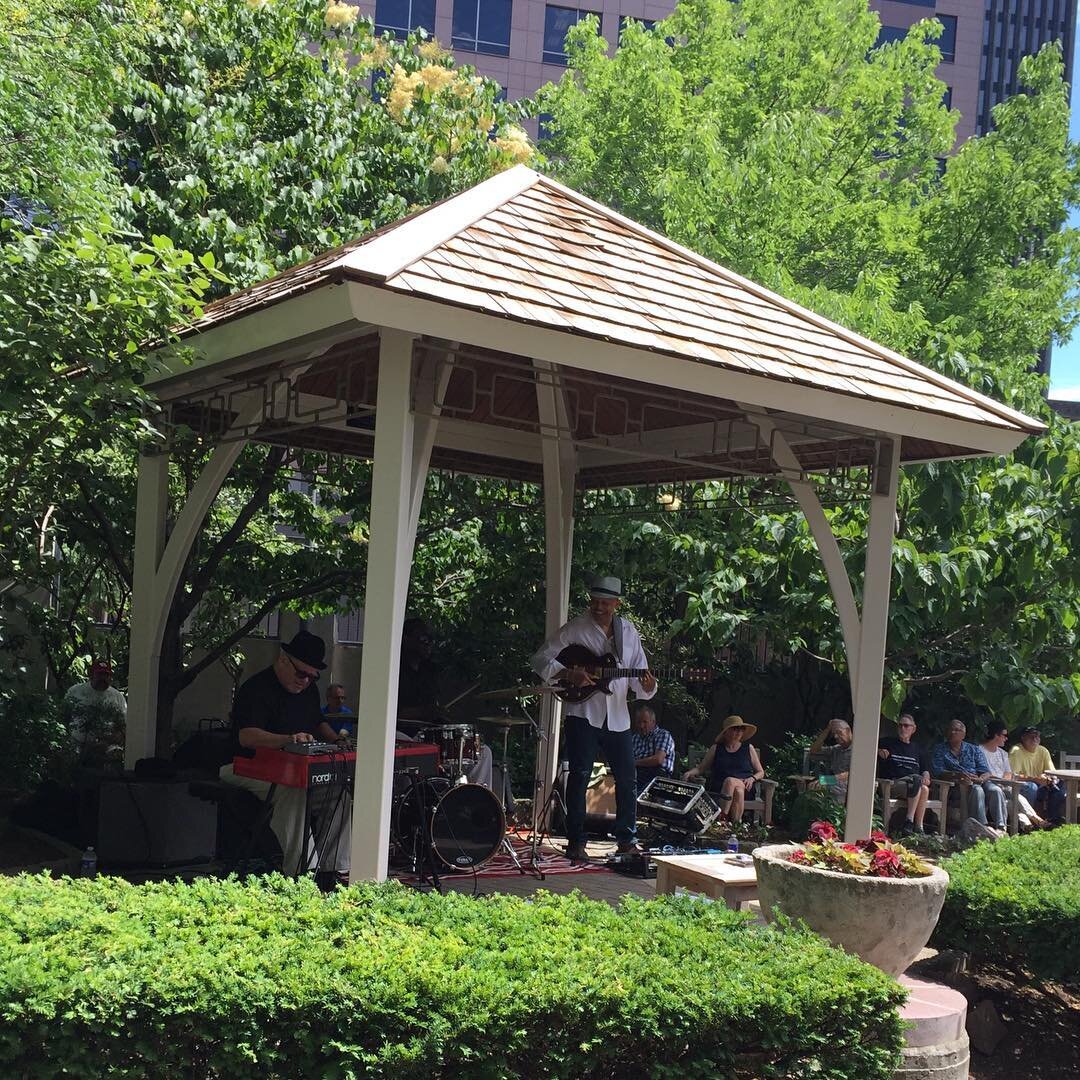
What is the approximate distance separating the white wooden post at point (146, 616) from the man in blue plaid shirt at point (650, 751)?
448cm

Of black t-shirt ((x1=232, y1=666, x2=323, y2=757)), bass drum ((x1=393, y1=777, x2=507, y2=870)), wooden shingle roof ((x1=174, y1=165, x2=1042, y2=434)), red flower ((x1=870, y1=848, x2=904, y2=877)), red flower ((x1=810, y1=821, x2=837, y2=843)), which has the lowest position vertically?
bass drum ((x1=393, y1=777, x2=507, y2=870))

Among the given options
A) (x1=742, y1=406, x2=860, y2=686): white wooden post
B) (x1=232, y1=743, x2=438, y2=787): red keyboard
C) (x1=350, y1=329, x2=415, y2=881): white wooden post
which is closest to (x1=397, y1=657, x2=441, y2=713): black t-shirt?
(x1=232, y1=743, x2=438, y2=787): red keyboard

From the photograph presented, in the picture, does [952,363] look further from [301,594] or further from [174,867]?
[174,867]

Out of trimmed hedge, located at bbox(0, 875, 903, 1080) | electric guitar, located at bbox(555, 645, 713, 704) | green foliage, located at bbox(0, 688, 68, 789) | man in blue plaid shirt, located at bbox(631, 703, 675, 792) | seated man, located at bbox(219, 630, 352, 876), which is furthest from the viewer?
man in blue plaid shirt, located at bbox(631, 703, 675, 792)

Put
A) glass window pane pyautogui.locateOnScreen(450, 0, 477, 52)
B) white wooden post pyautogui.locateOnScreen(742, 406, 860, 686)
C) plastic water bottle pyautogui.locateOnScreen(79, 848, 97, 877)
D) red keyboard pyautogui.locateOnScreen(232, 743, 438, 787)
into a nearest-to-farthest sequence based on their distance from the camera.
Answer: red keyboard pyautogui.locateOnScreen(232, 743, 438, 787) < plastic water bottle pyautogui.locateOnScreen(79, 848, 97, 877) < white wooden post pyautogui.locateOnScreen(742, 406, 860, 686) < glass window pane pyautogui.locateOnScreen(450, 0, 477, 52)

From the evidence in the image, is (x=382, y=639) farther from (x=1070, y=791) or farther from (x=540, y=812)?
(x=1070, y=791)

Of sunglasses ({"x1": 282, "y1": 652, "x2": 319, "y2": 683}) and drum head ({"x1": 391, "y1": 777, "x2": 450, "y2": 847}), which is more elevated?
sunglasses ({"x1": 282, "y1": 652, "x2": 319, "y2": 683})

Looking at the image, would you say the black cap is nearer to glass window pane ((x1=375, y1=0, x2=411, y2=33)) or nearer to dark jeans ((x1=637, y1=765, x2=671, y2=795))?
dark jeans ((x1=637, y1=765, x2=671, y2=795))

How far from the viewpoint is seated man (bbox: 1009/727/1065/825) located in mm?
14164

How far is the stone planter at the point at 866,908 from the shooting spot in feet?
17.6

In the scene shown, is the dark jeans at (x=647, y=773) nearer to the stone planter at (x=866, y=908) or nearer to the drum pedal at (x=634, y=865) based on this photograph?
the drum pedal at (x=634, y=865)

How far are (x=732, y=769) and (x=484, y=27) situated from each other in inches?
1458

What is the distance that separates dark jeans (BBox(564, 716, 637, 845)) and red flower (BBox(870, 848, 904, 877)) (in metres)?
3.46

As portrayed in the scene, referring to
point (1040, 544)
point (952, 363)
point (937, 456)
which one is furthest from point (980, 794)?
point (937, 456)
